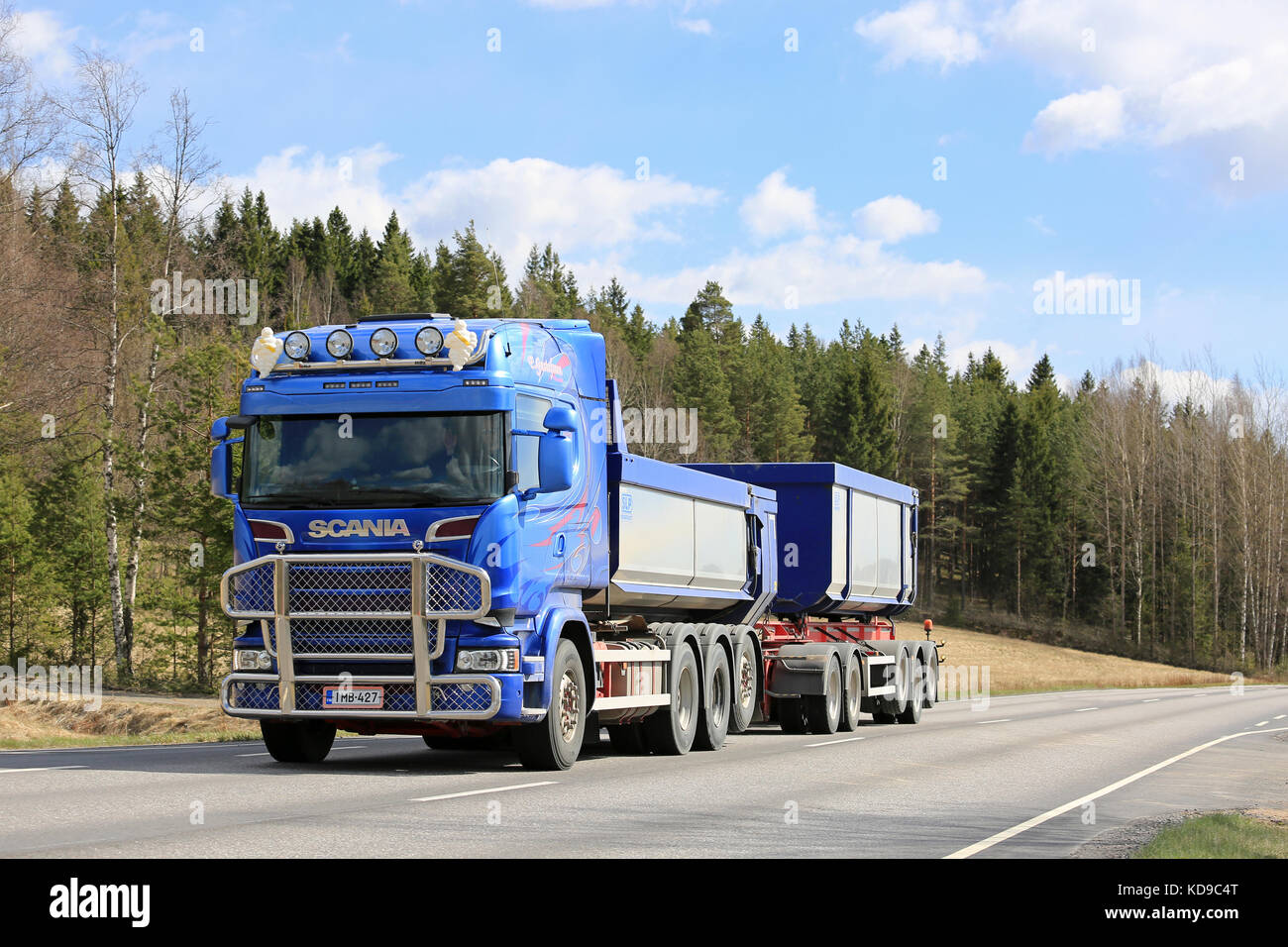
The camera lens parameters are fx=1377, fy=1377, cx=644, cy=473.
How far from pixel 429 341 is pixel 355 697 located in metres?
3.40

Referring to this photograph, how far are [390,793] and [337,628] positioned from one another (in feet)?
6.05

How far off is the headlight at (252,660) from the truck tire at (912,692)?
51.2ft

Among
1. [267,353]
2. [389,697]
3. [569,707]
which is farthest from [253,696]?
[267,353]

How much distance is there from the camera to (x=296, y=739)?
14266mm

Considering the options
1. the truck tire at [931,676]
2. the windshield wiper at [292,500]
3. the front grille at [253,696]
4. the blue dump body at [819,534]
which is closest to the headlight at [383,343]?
the windshield wiper at [292,500]

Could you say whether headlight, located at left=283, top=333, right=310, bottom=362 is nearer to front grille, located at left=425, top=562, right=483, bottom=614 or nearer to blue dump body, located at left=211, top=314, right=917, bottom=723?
blue dump body, located at left=211, top=314, right=917, bottom=723

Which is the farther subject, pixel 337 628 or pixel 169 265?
pixel 169 265

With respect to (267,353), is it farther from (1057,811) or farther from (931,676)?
(931,676)

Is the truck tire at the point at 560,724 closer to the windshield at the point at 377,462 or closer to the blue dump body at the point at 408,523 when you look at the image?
the blue dump body at the point at 408,523

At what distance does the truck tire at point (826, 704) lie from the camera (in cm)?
2139

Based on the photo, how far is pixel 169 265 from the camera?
134 ft

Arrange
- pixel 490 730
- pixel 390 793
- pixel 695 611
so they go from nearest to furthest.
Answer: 1. pixel 390 793
2. pixel 490 730
3. pixel 695 611
